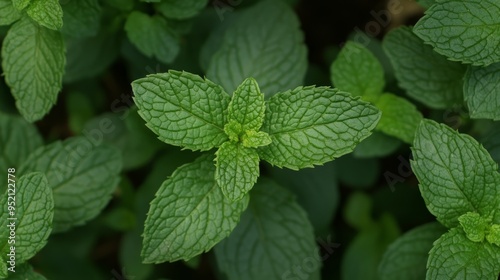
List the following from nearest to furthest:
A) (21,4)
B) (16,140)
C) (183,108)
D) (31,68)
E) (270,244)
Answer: (183,108)
(21,4)
(31,68)
(270,244)
(16,140)

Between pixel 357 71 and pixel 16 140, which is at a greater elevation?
pixel 357 71

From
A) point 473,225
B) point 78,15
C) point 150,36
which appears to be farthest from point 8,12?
point 473,225

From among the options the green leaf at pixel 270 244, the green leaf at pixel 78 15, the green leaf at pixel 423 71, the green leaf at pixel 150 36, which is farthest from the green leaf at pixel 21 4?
the green leaf at pixel 423 71

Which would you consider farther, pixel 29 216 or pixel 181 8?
pixel 181 8

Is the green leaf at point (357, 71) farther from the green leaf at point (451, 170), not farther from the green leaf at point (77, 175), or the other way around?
the green leaf at point (77, 175)

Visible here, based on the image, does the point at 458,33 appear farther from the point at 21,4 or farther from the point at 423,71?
the point at 21,4

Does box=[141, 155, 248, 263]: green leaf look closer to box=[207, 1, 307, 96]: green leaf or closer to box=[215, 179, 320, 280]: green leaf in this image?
box=[215, 179, 320, 280]: green leaf

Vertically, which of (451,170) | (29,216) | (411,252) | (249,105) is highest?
(249,105)

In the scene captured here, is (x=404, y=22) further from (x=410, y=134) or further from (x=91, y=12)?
(x=91, y=12)
